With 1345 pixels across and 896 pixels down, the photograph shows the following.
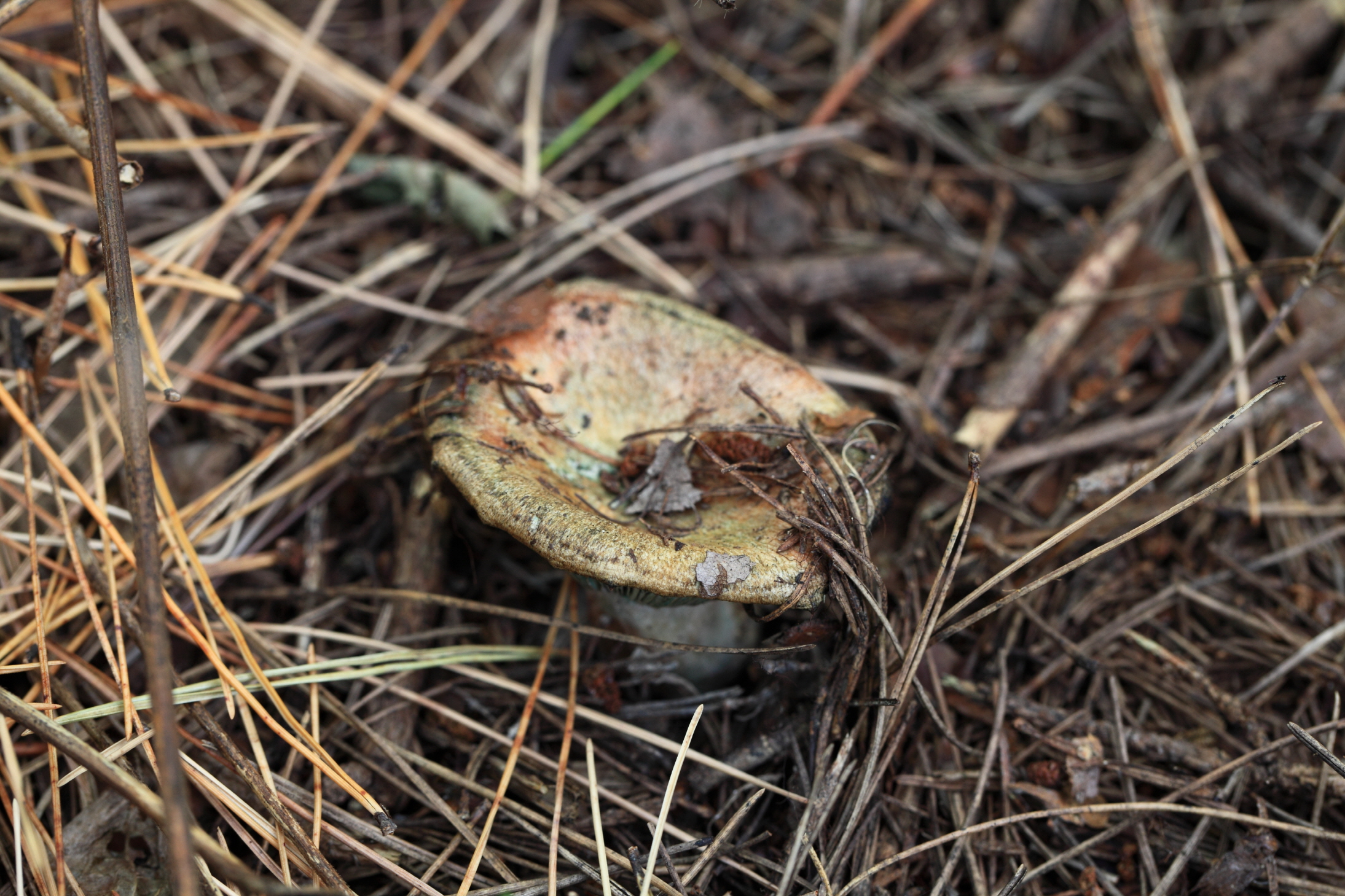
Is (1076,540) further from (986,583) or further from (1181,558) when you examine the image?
(986,583)

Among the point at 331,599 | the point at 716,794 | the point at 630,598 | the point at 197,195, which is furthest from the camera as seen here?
the point at 197,195

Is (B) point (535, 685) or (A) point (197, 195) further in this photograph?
(A) point (197, 195)

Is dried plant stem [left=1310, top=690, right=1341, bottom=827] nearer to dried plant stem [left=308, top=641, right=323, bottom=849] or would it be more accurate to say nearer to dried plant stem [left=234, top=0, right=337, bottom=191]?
dried plant stem [left=308, top=641, right=323, bottom=849]

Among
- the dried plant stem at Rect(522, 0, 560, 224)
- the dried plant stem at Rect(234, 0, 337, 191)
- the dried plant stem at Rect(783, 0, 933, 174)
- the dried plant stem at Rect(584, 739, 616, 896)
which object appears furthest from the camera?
the dried plant stem at Rect(783, 0, 933, 174)

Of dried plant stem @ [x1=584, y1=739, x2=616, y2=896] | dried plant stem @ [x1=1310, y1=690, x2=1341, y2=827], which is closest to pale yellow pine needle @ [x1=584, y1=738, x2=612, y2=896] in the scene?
dried plant stem @ [x1=584, y1=739, x2=616, y2=896]

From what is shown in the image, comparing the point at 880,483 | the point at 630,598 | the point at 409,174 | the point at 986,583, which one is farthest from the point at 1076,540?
the point at 409,174

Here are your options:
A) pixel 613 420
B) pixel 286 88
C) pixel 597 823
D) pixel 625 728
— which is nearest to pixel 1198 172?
pixel 613 420

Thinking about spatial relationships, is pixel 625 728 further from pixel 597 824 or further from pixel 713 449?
pixel 713 449
